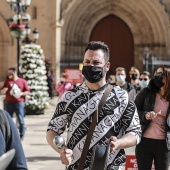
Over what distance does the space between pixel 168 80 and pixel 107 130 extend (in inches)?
85.1

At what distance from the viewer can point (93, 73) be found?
12.7 ft

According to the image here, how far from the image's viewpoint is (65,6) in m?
28.3

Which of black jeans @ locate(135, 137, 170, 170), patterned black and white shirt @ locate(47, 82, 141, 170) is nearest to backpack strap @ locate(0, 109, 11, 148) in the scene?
patterned black and white shirt @ locate(47, 82, 141, 170)

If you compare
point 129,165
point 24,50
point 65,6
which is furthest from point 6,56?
point 129,165

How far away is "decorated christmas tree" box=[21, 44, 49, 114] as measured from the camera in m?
18.1

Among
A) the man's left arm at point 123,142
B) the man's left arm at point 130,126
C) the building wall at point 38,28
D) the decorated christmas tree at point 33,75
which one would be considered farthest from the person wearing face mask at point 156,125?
the building wall at point 38,28

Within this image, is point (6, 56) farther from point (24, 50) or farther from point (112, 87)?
point (112, 87)

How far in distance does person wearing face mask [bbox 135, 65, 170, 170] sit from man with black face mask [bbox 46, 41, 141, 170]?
168 cm

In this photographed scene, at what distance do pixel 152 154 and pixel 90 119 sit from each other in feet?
6.90

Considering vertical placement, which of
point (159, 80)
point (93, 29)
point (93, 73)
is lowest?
point (159, 80)

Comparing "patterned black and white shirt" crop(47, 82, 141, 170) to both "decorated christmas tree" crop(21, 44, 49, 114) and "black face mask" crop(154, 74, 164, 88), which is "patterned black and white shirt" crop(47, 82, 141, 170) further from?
"decorated christmas tree" crop(21, 44, 49, 114)

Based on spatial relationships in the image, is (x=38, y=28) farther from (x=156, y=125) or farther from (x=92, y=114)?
(x=92, y=114)

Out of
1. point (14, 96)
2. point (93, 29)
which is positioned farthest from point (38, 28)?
point (14, 96)

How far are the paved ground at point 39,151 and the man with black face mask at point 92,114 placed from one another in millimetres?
4918
